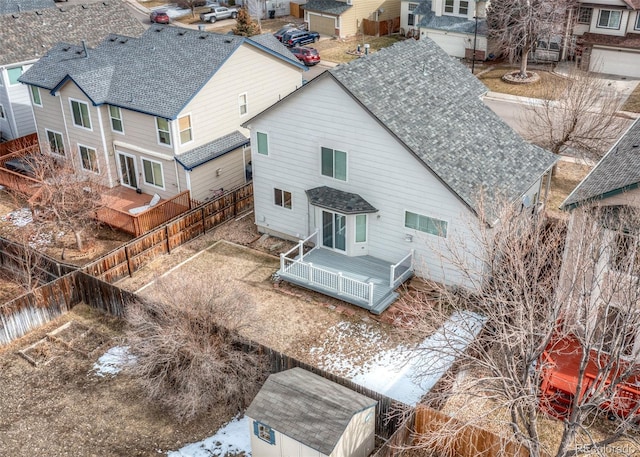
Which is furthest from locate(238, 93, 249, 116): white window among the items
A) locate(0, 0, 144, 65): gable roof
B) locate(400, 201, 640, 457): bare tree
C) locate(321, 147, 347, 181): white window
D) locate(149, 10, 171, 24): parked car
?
locate(149, 10, 171, 24): parked car

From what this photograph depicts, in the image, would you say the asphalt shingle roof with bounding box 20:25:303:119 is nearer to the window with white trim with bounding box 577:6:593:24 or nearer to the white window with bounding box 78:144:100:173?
the white window with bounding box 78:144:100:173

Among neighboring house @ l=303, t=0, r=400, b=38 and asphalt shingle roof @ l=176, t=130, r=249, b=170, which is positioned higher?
neighboring house @ l=303, t=0, r=400, b=38

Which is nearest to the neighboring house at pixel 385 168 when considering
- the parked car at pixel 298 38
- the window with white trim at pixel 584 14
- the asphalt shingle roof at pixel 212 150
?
the asphalt shingle roof at pixel 212 150

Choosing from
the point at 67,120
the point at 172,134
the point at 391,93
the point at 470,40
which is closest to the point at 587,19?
the point at 470,40

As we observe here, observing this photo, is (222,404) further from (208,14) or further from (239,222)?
(208,14)

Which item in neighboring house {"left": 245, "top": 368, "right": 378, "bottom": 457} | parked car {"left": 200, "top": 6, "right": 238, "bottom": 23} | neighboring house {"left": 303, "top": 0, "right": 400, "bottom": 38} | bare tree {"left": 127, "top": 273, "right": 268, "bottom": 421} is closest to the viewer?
neighboring house {"left": 245, "top": 368, "right": 378, "bottom": 457}

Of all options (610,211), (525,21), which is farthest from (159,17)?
(610,211)

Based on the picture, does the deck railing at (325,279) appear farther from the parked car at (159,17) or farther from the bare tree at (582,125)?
the parked car at (159,17)
